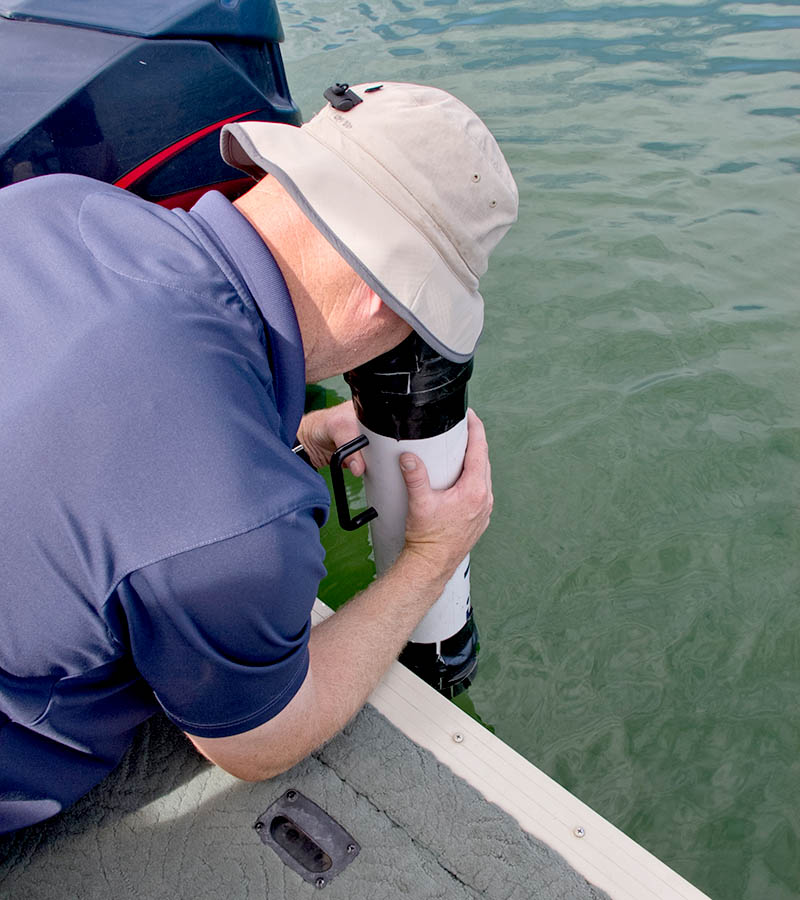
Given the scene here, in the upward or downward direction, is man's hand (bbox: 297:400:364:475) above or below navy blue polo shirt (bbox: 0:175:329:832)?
below

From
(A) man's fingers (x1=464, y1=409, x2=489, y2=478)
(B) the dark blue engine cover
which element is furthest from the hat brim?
(B) the dark blue engine cover

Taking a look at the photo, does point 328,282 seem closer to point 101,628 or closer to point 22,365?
point 22,365

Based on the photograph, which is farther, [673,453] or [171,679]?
[673,453]

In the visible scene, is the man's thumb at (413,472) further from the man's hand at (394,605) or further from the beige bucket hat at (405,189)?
the beige bucket hat at (405,189)

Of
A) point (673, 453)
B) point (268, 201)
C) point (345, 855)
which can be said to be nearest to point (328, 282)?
point (268, 201)

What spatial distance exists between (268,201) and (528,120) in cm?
393

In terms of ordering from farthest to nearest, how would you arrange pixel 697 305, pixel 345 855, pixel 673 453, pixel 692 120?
pixel 692 120 → pixel 697 305 → pixel 673 453 → pixel 345 855

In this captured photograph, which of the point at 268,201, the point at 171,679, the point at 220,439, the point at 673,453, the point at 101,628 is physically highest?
the point at 268,201

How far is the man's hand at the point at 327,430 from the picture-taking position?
180 centimetres

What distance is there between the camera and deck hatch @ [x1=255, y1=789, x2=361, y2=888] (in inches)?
52.0

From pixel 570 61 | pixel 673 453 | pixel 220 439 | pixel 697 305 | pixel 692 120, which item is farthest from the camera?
pixel 570 61

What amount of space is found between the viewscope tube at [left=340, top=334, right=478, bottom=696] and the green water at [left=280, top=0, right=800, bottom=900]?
0.57 meters

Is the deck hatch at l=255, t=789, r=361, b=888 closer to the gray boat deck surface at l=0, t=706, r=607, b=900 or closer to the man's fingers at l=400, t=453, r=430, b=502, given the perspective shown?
the gray boat deck surface at l=0, t=706, r=607, b=900

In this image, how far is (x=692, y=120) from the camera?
15.1 ft
